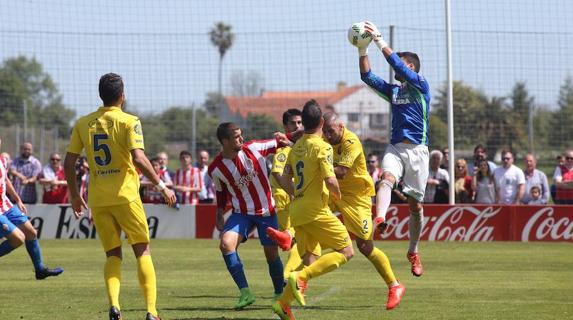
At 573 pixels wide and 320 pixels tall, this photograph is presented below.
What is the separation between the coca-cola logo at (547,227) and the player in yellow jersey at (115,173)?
13332mm

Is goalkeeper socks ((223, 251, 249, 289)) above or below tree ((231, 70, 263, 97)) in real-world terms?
below

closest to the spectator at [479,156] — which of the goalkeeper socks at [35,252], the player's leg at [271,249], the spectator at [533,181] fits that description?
the spectator at [533,181]

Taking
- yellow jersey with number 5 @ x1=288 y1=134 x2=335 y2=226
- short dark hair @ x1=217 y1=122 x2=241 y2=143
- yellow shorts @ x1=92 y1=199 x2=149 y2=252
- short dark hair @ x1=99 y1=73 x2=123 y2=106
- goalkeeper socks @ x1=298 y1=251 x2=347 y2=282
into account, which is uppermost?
short dark hair @ x1=99 y1=73 x2=123 y2=106

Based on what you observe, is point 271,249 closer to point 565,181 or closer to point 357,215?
point 357,215

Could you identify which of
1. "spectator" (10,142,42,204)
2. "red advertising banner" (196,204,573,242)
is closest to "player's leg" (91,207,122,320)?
"red advertising banner" (196,204,573,242)

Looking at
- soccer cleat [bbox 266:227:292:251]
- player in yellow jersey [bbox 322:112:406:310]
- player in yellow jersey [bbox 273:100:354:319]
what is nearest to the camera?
player in yellow jersey [bbox 273:100:354:319]

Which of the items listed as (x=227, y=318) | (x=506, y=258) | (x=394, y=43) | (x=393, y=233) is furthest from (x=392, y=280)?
(x=394, y=43)

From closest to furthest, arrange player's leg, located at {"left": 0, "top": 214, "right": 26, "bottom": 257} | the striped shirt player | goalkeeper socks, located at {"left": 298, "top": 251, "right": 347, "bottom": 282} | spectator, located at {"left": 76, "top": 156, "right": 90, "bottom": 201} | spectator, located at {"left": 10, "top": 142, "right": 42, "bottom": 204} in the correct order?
goalkeeper socks, located at {"left": 298, "top": 251, "right": 347, "bottom": 282} < the striped shirt player < player's leg, located at {"left": 0, "top": 214, "right": 26, "bottom": 257} < spectator, located at {"left": 76, "top": 156, "right": 90, "bottom": 201} < spectator, located at {"left": 10, "top": 142, "right": 42, "bottom": 204}

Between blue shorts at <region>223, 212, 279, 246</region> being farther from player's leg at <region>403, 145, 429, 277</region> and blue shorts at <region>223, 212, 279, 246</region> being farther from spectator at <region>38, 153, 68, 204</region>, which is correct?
spectator at <region>38, 153, 68, 204</region>

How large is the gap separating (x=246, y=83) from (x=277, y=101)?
1768mm

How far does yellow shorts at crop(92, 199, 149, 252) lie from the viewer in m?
9.25

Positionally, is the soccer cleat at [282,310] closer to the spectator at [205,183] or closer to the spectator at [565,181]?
the spectator at [565,181]

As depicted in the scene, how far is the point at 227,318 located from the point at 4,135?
63.5 ft

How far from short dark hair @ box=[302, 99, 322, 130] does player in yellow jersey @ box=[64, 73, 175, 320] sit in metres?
1.42
